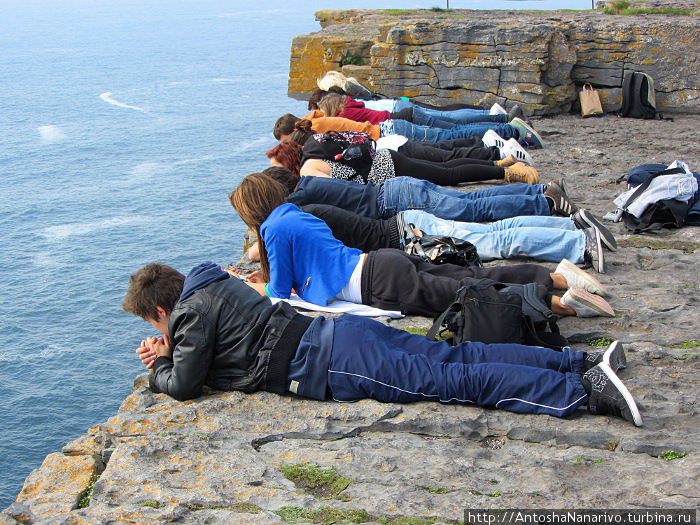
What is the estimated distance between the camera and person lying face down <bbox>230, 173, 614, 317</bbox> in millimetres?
8219

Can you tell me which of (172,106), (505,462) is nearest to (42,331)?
(505,462)

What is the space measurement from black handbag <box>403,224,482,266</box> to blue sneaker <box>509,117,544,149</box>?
25.0 feet

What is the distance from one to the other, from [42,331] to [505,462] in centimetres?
2897

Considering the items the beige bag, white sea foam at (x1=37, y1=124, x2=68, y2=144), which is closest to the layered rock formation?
the beige bag

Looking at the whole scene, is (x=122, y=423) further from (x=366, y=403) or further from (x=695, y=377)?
(x=695, y=377)

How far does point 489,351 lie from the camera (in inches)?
267

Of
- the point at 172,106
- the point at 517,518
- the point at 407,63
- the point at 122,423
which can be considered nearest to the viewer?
the point at 517,518

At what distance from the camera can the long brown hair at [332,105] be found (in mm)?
14859

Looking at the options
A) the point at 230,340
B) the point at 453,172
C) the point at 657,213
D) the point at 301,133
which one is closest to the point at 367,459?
the point at 230,340

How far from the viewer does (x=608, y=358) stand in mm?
6609

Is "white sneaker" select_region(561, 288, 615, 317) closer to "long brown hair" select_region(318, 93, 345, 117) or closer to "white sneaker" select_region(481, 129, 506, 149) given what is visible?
"white sneaker" select_region(481, 129, 506, 149)

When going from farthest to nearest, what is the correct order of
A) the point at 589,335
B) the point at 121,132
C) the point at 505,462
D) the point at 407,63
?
the point at 121,132 < the point at 407,63 < the point at 589,335 < the point at 505,462

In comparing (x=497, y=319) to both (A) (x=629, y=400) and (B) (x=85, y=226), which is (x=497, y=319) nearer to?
(A) (x=629, y=400)

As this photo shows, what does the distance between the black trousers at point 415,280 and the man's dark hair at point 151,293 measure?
2.27 metres
